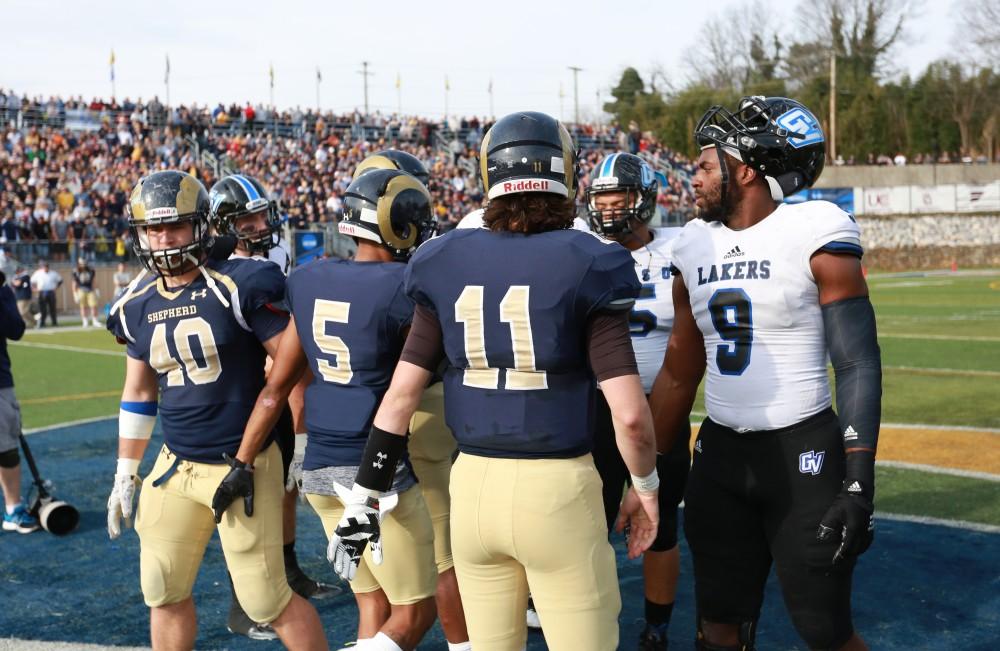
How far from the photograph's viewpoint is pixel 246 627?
4.66 meters

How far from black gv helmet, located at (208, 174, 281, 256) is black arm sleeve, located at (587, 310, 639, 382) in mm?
3617

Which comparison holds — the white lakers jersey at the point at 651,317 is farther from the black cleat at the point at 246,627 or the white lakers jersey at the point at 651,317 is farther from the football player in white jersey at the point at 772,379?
the black cleat at the point at 246,627

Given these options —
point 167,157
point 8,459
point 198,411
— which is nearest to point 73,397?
point 8,459

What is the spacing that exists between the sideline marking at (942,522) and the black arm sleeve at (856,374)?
346 centimetres

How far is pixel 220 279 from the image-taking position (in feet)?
12.6

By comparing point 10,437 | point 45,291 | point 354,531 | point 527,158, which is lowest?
point 10,437

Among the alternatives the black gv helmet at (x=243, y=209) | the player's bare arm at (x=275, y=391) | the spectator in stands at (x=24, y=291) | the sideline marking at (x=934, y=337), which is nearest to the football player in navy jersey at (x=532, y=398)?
the player's bare arm at (x=275, y=391)

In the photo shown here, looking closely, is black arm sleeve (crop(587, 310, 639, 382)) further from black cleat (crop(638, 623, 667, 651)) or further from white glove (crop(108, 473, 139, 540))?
white glove (crop(108, 473, 139, 540))

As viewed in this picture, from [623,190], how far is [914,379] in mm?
7957

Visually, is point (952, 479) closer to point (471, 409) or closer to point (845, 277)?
point (845, 277)

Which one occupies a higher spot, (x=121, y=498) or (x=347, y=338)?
(x=347, y=338)

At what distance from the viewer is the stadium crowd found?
25.6 m

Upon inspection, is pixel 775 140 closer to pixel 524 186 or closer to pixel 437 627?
pixel 524 186

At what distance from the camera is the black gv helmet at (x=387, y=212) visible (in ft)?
12.4
